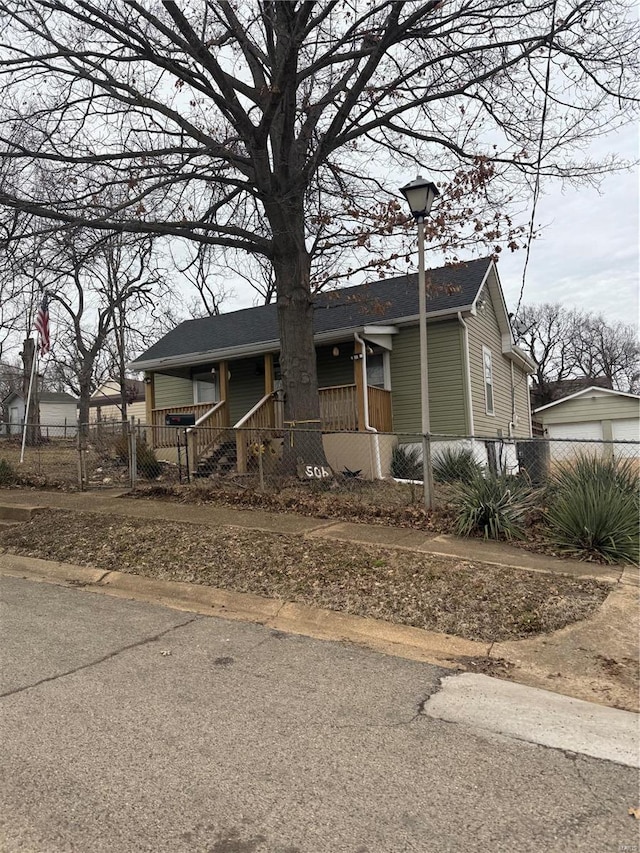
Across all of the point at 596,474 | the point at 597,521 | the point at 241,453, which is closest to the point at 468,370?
the point at 241,453

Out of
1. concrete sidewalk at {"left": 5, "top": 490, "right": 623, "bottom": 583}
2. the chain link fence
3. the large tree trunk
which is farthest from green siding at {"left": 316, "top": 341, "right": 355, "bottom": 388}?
concrete sidewalk at {"left": 5, "top": 490, "right": 623, "bottom": 583}

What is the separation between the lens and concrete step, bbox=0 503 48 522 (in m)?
8.45

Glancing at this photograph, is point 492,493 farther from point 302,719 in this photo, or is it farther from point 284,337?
point 284,337

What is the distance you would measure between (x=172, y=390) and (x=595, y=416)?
1687 centimetres

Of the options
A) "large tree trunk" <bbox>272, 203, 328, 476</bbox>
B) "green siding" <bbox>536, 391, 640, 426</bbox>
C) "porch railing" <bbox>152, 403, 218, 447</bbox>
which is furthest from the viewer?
"green siding" <bbox>536, 391, 640, 426</bbox>

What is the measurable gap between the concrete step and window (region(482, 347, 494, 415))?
11.2 m

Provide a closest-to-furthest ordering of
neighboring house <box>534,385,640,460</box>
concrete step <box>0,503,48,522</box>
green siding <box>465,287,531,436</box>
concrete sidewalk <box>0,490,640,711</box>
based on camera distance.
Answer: concrete sidewalk <box>0,490,640,711</box> < concrete step <box>0,503,48,522</box> < green siding <box>465,287,531,436</box> < neighboring house <box>534,385,640,460</box>

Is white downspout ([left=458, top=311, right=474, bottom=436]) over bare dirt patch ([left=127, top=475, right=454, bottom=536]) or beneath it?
over

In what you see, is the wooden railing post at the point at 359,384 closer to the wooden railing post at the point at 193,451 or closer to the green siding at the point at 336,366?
the green siding at the point at 336,366

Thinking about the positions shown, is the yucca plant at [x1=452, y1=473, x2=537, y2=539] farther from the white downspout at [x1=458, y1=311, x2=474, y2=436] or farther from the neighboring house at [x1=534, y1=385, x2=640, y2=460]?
the neighboring house at [x1=534, y1=385, x2=640, y2=460]

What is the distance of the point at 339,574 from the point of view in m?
5.62

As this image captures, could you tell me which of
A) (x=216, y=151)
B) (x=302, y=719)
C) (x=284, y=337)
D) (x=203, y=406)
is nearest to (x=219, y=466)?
(x=284, y=337)

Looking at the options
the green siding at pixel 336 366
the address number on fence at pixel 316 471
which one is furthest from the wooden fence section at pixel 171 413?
the address number on fence at pixel 316 471

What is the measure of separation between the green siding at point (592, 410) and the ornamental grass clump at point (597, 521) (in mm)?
18908
